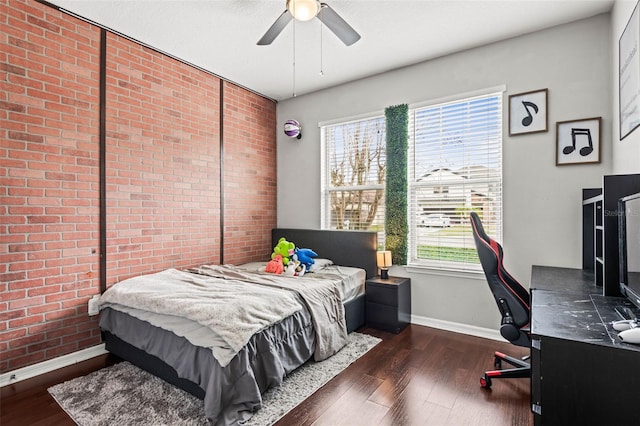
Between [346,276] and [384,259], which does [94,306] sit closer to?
[346,276]

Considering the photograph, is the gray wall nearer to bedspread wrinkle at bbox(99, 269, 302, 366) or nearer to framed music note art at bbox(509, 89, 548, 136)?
framed music note art at bbox(509, 89, 548, 136)

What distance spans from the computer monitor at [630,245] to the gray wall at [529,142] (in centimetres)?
128

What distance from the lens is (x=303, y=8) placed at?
89.0 inches

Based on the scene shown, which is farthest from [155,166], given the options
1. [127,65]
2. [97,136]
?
[127,65]

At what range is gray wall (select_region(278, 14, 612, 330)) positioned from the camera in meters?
2.79

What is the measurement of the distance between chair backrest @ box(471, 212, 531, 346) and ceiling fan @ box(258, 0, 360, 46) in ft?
5.94

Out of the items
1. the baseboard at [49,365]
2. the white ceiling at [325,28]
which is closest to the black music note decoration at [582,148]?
the white ceiling at [325,28]

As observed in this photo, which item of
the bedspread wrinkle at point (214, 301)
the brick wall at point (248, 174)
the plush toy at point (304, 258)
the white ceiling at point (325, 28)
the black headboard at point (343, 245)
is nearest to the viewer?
the bedspread wrinkle at point (214, 301)

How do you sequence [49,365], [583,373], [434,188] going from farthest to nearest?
[434,188], [49,365], [583,373]

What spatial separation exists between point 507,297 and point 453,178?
5.17 ft

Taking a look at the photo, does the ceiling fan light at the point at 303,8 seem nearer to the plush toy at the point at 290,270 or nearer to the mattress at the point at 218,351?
the mattress at the point at 218,351

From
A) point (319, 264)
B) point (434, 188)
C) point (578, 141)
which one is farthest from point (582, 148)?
point (319, 264)

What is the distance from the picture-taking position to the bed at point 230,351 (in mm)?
1927

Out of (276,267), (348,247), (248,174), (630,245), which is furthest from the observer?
(248,174)
